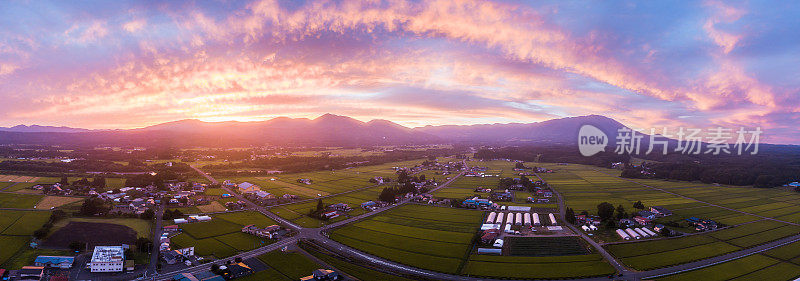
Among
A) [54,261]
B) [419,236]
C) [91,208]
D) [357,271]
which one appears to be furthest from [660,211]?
[91,208]

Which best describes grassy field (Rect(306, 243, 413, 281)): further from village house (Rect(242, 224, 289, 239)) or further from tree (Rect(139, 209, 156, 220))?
tree (Rect(139, 209, 156, 220))

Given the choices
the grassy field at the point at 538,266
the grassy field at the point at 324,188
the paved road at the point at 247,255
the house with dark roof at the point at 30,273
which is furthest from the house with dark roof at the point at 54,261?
the grassy field at the point at 538,266

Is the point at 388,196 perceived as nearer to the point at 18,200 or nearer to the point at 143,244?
the point at 143,244

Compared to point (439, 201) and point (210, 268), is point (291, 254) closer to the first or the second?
point (210, 268)

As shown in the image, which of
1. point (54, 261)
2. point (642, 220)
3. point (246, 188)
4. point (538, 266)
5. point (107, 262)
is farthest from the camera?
point (246, 188)

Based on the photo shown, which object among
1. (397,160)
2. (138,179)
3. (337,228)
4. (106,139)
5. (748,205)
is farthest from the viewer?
(106,139)

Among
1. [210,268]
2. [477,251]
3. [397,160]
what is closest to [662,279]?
[477,251]
